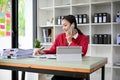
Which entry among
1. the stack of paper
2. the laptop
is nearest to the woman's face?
the stack of paper

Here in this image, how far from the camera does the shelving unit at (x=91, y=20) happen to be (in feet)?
11.3

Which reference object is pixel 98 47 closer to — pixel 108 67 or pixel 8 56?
pixel 108 67

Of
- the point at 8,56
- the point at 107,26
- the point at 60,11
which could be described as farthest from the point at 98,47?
the point at 8,56

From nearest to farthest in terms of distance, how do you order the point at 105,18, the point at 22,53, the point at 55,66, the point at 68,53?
the point at 55,66 → the point at 68,53 → the point at 22,53 → the point at 105,18

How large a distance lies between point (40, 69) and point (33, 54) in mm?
503

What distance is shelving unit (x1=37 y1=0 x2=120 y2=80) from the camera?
3.43 m

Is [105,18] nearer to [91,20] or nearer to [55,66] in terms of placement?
[91,20]

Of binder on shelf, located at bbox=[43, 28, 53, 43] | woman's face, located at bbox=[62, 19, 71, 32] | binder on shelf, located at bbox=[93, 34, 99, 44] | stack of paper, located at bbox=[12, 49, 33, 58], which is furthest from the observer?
binder on shelf, located at bbox=[43, 28, 53, 43]

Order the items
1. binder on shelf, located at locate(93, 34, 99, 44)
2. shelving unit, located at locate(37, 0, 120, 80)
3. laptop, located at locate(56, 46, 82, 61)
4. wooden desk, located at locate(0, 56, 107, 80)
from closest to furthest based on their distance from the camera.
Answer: wooden desk, located at locate(0, 56, 107, 80), laptop, located at locate(56, 46, 82, 61), shelving unit, located at locate(37, 0, 120, 80), binder on shelf, located at locate(93, 34, 99, 44)

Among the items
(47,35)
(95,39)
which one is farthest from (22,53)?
(47,35)

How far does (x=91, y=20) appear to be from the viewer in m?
3.57

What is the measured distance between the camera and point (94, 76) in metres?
3.85

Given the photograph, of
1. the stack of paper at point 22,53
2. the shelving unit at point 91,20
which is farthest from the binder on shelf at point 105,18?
the stack of paper at point 22,53

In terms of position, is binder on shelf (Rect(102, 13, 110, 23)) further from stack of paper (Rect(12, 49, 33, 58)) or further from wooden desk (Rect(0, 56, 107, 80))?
stack of paper (Rect(12, 49, 33, 58))
